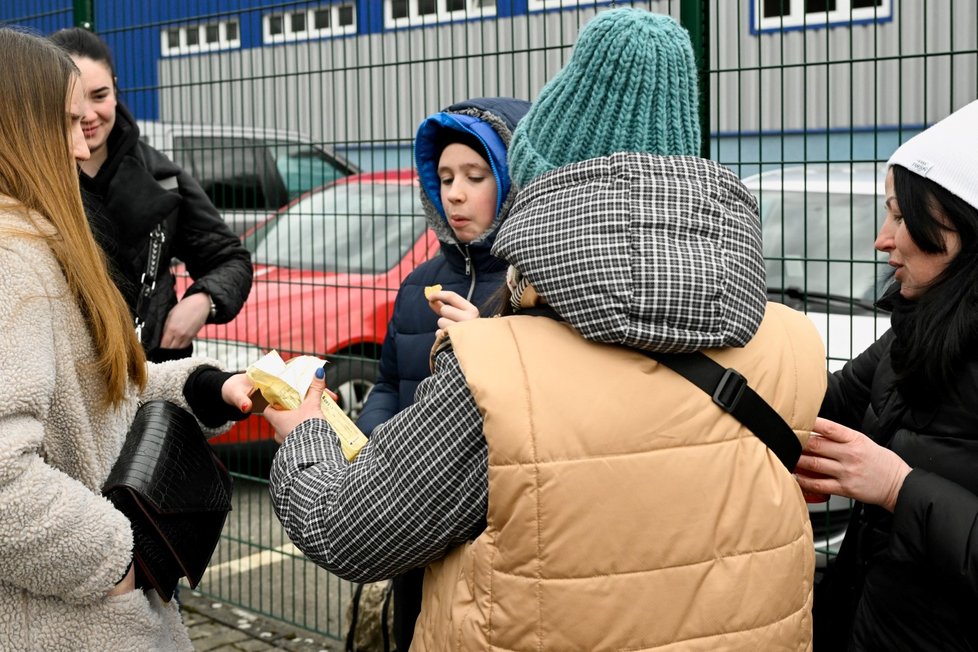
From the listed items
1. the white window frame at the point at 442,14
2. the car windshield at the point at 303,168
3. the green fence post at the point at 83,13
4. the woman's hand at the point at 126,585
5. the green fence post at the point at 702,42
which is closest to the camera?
the woman's hand at the point at 126,585

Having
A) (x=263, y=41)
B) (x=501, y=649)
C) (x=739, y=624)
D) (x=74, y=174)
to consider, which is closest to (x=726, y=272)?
(x=739, y=624)

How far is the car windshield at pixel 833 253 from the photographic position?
12.0 ft

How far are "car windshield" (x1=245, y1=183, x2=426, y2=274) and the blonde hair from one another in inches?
89.7

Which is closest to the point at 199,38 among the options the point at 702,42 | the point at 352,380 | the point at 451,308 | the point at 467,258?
the point at 352,380

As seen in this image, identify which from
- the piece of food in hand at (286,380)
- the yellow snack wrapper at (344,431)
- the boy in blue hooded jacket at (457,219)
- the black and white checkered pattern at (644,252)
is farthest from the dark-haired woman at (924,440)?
the boy in blue hooded jacket at (457,219)

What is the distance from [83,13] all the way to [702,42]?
10.9ft

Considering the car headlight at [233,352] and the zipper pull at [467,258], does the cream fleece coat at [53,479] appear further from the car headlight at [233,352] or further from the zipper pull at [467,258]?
the car headlight at [233,352]

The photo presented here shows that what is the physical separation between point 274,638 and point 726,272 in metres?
3.57

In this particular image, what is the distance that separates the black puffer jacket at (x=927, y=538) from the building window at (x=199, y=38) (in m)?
3.63

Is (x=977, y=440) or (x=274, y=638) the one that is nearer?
(x=977, y=440)

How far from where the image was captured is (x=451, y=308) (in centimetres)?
277

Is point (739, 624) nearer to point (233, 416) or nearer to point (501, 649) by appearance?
point (501, 649)

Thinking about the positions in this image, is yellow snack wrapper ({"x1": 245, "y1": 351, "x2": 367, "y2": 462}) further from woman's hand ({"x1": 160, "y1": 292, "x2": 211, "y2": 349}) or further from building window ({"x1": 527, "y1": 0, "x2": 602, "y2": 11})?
building window ({"x1": 527, "y1": 0, "x2": 602, "y2": 11})

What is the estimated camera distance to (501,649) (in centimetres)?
178
